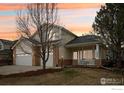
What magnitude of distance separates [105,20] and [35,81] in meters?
2.24

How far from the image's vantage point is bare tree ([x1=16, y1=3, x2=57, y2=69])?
14.8m

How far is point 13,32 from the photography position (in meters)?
14.8

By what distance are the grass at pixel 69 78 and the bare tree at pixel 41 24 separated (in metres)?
0.39

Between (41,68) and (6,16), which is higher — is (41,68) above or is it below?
→ below

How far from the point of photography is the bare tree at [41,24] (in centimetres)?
1477

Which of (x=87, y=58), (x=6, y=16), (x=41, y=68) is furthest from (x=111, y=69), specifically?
(x=6, y=16)

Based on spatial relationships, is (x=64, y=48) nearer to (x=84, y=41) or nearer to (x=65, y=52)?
(x=65, y=52)

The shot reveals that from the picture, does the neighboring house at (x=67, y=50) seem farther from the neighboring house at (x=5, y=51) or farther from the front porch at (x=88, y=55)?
the neighboring house at (x=5, y=51)

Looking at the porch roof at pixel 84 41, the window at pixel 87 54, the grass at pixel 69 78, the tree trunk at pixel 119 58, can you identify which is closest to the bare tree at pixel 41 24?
the grass at pixel 69 78

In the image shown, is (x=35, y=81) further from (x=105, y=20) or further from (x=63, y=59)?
(x=105, y=20)

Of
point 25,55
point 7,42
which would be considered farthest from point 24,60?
point 7,42

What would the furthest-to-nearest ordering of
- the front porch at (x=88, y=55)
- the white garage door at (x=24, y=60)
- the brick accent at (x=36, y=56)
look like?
the white garage door at (x=24, y=60) → the brick accent at (x=36, y=56) → the front porch at (x=88, y=55)

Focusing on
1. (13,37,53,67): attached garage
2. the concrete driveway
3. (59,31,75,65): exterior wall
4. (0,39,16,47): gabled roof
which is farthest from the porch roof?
(0,39,16,47): gabled roof

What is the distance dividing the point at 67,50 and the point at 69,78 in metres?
0.67
